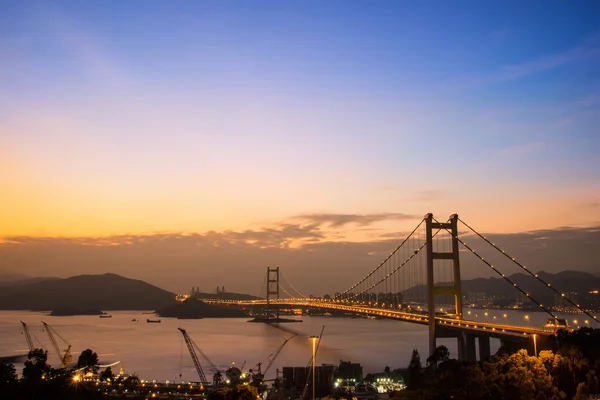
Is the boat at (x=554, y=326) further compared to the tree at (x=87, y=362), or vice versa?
the tree at (x=87, y=362)

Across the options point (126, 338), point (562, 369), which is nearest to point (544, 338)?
point (562, 369)

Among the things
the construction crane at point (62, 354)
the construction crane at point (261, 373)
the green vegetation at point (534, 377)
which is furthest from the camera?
the construction crane at point (62, 354)

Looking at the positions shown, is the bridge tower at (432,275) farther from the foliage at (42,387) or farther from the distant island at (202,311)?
the distant island at (202,311)

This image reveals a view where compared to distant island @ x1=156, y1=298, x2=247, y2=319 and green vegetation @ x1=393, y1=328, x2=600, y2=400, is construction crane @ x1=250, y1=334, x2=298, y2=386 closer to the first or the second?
green vegetation @ x1=393, y1=328, x2=600, y2=400

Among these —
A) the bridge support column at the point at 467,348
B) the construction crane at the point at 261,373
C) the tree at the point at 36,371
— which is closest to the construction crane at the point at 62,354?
the tree at the point at 36,371

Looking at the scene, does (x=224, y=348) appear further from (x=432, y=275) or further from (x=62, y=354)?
(x=432, y=275)

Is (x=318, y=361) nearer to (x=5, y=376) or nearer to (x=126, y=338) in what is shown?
(x=5, y=376)

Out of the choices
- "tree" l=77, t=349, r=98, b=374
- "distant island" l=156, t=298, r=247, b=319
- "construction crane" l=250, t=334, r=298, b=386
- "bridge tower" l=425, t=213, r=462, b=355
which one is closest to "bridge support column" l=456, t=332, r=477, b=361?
"bridge tower" l=425, t=213, r=462, b=355

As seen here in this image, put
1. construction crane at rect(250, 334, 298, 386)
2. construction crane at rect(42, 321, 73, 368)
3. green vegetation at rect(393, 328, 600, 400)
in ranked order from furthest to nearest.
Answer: construction crane at rect(42, 321, 73, 368) → construction crane at rect(250, 334, 298, 386) → green vegetation at rect(393, 328, 600, 400)

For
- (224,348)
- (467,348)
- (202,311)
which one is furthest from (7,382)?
(202,311)
